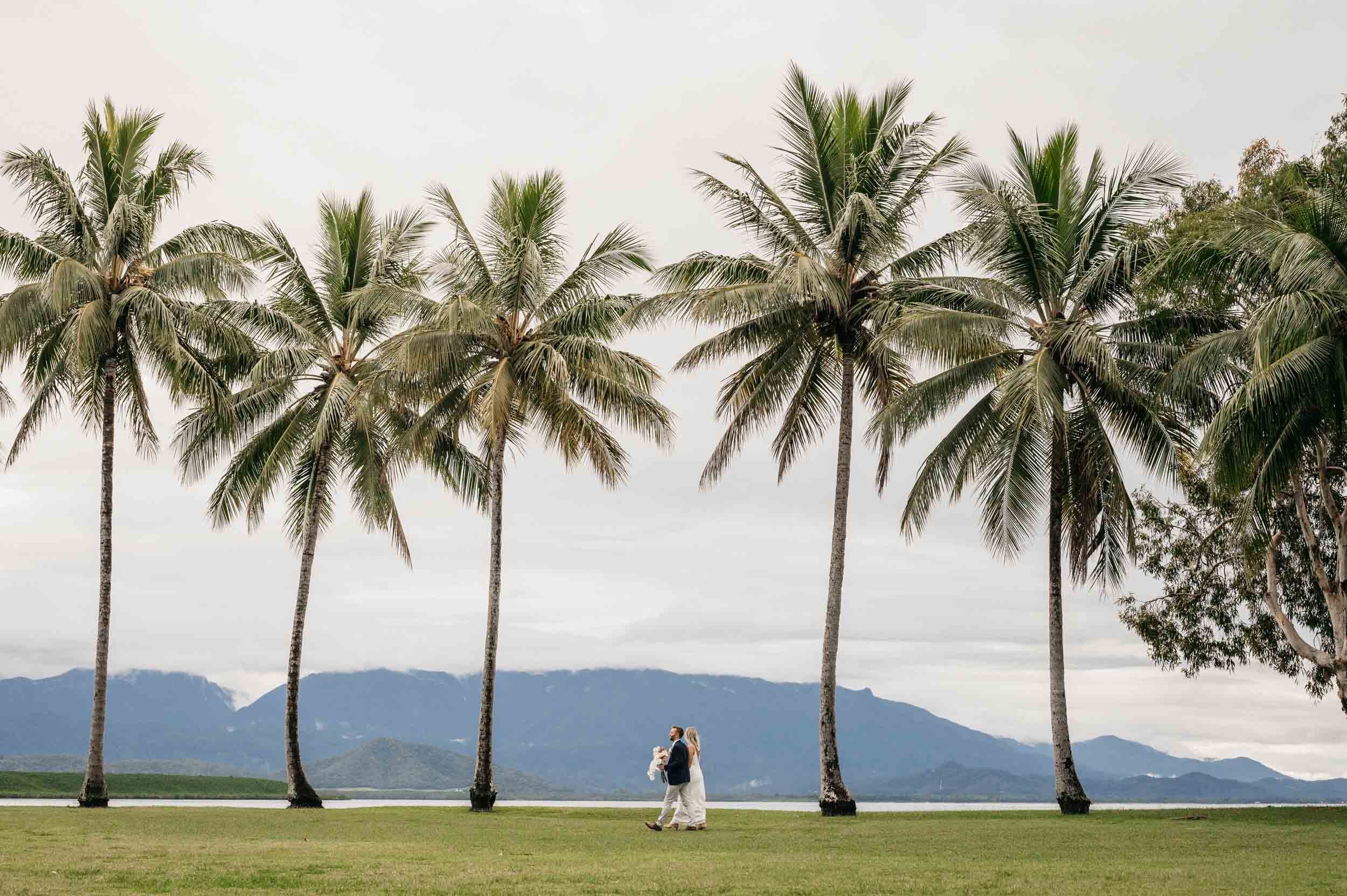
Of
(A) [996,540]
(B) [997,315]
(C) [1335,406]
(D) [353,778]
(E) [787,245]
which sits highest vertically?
(E) [787,245]

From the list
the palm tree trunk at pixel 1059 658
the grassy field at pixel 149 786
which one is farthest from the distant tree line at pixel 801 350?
the grassy field at pixel 149 786

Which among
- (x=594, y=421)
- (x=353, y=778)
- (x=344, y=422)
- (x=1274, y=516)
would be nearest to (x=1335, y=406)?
(x=1274, y=516)

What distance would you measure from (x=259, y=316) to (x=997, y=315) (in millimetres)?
19566

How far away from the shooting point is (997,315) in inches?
1156

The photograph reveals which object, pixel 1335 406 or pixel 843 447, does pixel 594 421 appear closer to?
pixel 843 447

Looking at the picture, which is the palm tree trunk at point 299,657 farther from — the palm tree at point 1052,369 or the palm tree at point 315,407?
the palm tree at point 1052,369

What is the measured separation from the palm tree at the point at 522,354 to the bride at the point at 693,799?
844 cm

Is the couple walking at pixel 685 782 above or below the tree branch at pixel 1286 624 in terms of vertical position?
below

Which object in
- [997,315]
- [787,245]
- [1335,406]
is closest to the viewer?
[1335,406]

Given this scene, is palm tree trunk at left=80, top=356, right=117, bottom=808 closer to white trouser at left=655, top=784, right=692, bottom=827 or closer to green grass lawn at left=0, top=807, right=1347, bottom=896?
green grass lawn at left=0, top=807, right=1347, bottom=896

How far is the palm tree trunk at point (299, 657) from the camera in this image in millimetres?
31469

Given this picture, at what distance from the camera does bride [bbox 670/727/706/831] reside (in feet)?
73.6

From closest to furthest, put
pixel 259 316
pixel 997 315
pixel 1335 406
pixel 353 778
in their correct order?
pixel 1335 406 < pixel 997 315 < pixel 259 316 < pixel 353 778

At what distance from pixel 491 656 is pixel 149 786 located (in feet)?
110
